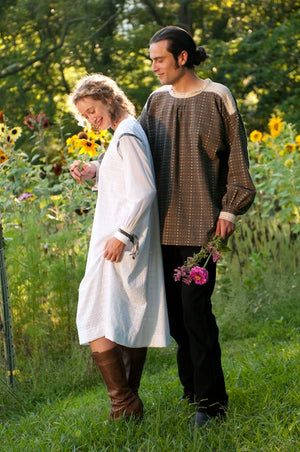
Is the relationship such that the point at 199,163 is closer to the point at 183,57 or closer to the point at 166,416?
the point at 183,57

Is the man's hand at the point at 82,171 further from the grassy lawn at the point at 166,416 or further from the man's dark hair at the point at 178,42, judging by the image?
the grassy lawn at the point at 166,416

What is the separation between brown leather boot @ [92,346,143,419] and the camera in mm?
2705

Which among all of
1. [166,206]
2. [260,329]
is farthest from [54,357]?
[166,206]

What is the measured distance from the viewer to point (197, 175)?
2.72 metres

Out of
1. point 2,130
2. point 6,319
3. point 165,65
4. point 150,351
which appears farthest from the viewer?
point 2,130

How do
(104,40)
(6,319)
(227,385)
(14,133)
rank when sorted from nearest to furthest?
(227,385)
(6,319)
(14,133)
(104,40)

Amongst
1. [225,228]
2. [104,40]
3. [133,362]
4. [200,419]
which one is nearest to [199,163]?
[225,228]

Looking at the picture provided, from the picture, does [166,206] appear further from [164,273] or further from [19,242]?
[19,242]


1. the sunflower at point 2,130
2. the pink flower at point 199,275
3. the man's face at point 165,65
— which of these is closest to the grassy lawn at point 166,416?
the pink flower at point 199,275

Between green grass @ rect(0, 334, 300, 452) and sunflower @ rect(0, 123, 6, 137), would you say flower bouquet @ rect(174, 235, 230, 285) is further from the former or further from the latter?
sunflower @ rect(0, 123, 6, 137)

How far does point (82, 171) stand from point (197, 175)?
0.54 m

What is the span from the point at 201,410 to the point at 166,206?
832mm

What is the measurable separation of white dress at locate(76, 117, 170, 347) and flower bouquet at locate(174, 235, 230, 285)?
0.50 feet

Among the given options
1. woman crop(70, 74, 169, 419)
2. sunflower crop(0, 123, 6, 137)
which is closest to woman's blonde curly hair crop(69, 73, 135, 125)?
woman crop(70, 74, 169, 419)
